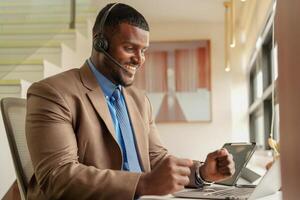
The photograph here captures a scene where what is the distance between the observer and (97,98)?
1.32m

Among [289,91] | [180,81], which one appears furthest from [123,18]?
[180,81]

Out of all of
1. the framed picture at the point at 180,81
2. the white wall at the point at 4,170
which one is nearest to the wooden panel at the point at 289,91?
the white wall at the point at 4,170

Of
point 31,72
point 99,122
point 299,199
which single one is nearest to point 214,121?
point 31,72

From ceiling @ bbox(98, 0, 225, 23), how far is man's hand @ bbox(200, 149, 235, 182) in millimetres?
3581

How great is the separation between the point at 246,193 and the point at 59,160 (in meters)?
0.53

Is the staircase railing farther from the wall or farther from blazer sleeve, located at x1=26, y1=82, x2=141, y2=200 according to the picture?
blazer sleeve, located at x1=26, y1=82, x2=141, y2=200

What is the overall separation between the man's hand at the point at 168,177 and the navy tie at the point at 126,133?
13.6 inches

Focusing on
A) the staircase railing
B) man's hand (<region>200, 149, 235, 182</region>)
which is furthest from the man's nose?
the staircase railing

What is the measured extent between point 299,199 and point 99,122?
2.96 ft

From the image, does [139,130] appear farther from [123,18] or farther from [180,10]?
[180,10]

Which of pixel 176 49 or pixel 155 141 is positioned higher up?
pixel 176 49

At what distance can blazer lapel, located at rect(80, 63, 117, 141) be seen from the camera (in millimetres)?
1296

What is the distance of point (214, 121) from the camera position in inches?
213

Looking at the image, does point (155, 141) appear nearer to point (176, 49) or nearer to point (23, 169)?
point (23, 169)
